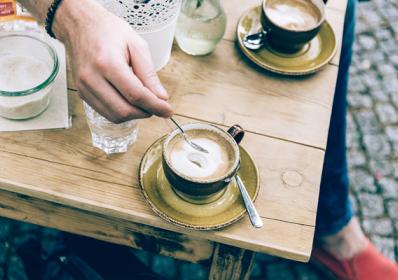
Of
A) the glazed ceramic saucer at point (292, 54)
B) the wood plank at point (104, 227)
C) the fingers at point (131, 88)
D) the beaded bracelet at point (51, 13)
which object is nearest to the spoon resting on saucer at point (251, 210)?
the wood plank at point (104, 227)

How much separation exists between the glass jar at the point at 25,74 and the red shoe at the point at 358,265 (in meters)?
1.22

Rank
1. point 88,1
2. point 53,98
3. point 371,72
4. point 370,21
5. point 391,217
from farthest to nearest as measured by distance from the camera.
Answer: point 370,21
point 371,72
point 391,217
point 53,98
point 88,1

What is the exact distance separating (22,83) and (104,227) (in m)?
0.37

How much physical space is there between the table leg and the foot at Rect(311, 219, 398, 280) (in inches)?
30.8

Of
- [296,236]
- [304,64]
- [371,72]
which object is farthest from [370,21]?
[296,236]

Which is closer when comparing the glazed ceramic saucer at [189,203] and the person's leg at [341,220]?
the glazed ceramic saucer at [189,203]

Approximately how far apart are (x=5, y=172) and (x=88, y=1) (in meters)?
0.40

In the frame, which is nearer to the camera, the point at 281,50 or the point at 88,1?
the point at 88,1

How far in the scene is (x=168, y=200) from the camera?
1.12 m

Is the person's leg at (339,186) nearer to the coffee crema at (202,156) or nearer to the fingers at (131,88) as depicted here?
the coffee crema at (202,156)

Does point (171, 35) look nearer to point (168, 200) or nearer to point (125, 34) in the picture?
point (125, 34)

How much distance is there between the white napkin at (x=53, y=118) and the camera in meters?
1.22

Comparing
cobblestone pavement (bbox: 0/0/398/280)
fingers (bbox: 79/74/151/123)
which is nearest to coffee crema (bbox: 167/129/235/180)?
fingers (bbox: 79/74/151/123)

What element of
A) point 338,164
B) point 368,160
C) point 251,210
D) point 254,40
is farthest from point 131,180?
point 368,160
